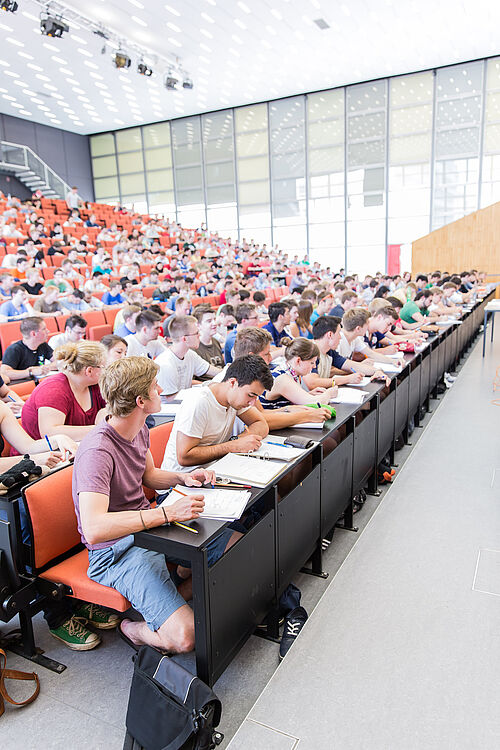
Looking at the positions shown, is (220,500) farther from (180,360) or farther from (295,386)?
(180,360)

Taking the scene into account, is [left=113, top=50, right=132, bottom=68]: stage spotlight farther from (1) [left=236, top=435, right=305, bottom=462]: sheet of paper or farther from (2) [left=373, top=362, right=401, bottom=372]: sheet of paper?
(1) [left=236, top=435, right=305, bottom=462]: sheet of paper

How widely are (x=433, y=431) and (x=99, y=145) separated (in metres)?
20.8

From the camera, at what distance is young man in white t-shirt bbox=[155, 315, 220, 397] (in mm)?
3939

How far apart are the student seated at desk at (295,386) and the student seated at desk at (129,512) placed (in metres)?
1.18

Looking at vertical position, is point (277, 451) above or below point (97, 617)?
above

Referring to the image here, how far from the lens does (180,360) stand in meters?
4.07

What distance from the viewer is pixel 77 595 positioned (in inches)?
73.6

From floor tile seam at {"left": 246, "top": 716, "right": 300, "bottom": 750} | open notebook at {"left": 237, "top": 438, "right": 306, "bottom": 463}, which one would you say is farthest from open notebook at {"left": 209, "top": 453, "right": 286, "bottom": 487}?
floor tile seam at {"left": 246, "top": 716, "right": 300, "bottom": 750}

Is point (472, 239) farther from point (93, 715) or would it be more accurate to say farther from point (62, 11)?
point (93, 715)

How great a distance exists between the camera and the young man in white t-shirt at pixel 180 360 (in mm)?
3939

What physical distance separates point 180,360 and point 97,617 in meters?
2.21

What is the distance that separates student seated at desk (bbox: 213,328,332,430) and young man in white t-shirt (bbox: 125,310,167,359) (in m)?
1.81

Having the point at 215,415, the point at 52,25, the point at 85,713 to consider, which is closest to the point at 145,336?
the point at 215,415

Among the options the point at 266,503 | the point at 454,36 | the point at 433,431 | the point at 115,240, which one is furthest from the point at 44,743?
the point at 454,36
